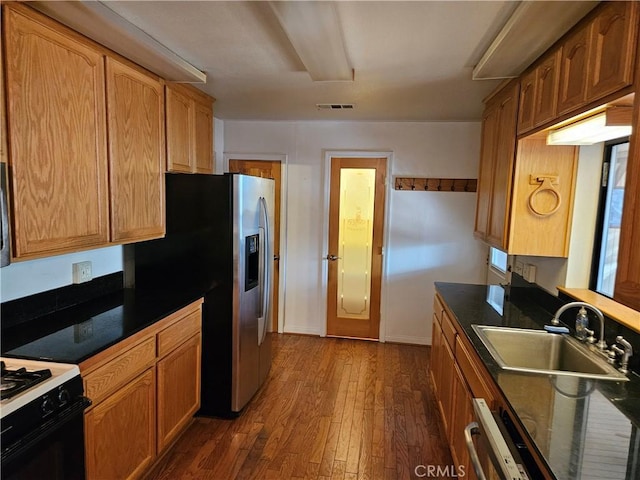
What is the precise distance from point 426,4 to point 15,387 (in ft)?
6.75

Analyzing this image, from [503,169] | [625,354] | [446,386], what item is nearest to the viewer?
[625,354]

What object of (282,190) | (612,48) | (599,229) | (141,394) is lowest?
(141,394)

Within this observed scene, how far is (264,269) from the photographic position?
3111 millimetres

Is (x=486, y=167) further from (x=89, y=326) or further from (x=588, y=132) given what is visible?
(x=89, y=326)

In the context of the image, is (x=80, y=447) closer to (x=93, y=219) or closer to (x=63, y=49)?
(x=93, y=219)

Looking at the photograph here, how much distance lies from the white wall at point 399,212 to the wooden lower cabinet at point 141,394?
1.93m

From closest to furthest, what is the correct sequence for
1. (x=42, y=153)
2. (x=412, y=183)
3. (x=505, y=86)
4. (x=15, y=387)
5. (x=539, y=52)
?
(x=15, y=387) → (x=42, y=153) → (x=539, y=52) → (x=505, y=86) → (x=412, y=183)

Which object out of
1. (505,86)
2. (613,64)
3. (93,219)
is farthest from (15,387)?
(505,86)

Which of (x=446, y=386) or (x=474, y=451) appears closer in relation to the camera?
(x=474, y=451)

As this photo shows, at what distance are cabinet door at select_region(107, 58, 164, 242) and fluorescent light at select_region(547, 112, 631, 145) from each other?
230 cm

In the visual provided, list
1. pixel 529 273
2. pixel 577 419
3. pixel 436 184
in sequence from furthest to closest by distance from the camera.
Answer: pixel 436 184 < pixel 529 273 < pixel 577 419

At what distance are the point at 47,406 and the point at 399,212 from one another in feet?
11.3

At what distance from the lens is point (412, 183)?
13.7ft

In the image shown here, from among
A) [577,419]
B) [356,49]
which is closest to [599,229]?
[577,419]
